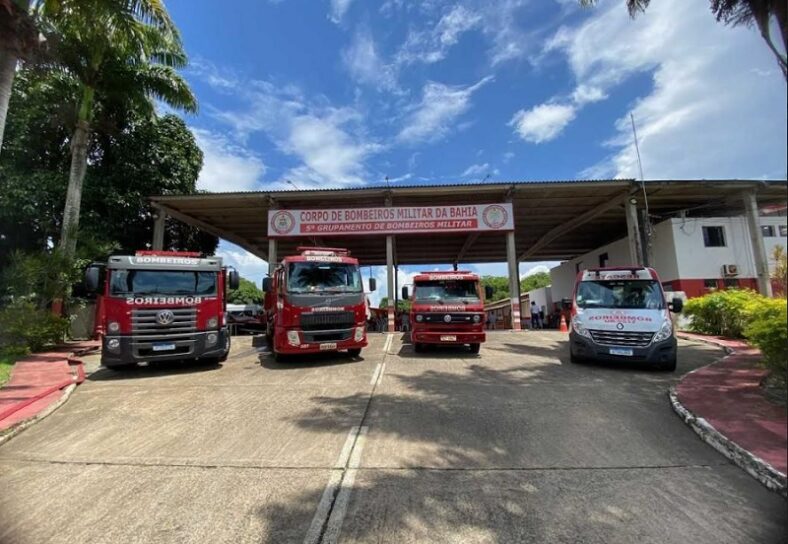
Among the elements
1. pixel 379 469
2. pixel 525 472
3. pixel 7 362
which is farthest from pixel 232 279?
pixel 525 472

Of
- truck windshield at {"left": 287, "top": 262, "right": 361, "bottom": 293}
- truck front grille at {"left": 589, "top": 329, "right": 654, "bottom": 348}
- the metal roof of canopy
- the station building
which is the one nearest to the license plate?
truck front grille at {"left": 589, "top": 329, "right": 654, "bottom": 348}

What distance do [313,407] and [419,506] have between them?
3.24m

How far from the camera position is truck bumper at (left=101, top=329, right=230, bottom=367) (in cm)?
898

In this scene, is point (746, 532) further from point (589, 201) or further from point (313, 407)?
point (589, 201)

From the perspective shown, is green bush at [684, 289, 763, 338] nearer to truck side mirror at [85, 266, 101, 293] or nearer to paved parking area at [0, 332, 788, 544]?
paved parking area at [0, 332, 788, 544]

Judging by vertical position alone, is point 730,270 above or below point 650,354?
above

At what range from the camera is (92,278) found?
922 centimetres

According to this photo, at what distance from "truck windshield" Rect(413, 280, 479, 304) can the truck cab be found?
8.89 feet

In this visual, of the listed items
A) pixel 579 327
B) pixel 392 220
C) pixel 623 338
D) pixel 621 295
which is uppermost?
pixel 392 220

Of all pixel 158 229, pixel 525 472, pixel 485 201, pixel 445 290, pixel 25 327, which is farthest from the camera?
pixel 485 201

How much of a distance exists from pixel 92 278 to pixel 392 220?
10778mm

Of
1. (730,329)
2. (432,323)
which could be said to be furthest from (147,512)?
A: (730,329)

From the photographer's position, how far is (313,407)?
6.55 m

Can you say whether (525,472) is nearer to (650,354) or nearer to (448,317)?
(650,354)
